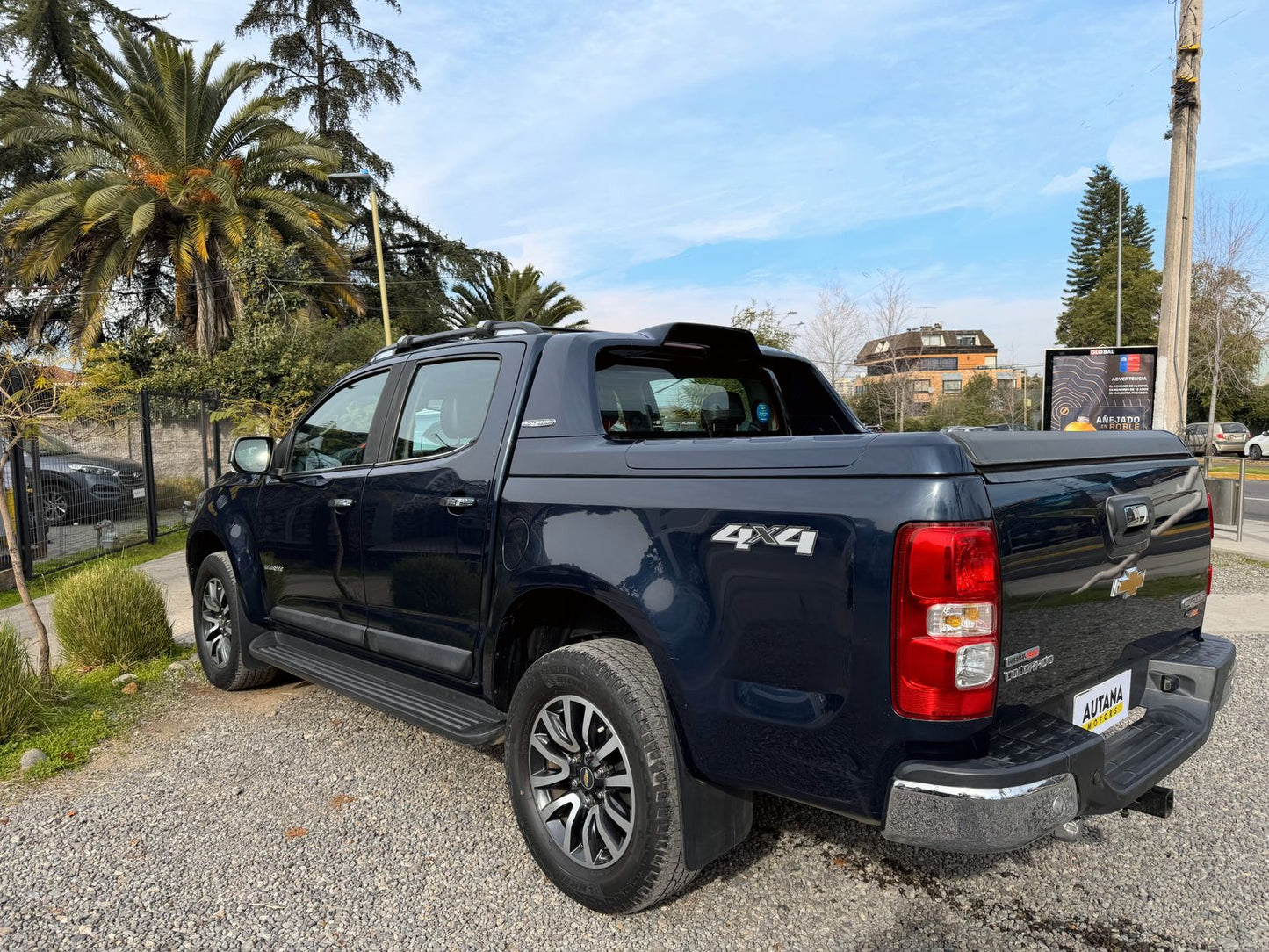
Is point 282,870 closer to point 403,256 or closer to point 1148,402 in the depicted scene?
point 1148,402

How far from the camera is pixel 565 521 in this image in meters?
2.81

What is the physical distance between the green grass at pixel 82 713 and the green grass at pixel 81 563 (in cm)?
109

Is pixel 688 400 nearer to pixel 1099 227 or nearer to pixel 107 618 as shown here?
pixel 107 618

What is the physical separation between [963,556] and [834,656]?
40 centimetres

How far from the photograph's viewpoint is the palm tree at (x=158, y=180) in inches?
813

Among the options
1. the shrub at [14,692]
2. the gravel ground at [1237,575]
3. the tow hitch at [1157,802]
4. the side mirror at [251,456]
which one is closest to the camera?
the tow hitch at [1157,802]

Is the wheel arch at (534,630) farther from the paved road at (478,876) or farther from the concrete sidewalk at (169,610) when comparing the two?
the concrete sidewalk at (169,610)

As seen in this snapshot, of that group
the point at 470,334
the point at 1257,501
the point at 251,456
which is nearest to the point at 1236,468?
the point at 1257,501

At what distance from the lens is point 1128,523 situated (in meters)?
2.52

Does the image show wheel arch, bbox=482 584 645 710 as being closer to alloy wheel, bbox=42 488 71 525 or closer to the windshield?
the windshield

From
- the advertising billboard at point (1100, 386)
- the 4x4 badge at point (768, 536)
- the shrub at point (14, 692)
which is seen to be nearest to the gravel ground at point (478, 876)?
the shrub at point (14, 692)

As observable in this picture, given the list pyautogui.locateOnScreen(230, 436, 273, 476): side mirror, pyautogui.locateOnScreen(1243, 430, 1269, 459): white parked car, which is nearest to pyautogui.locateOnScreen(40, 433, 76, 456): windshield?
pyautogui.locateOnScreen(230, 436, 273, 476): side mirror

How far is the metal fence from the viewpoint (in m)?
8.41

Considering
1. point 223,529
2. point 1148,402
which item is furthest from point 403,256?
point 223,529
